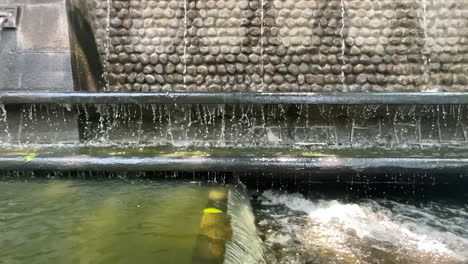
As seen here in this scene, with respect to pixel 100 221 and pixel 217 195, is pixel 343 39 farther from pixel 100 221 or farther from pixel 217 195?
pixel 100 221

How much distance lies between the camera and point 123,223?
2.31 metres

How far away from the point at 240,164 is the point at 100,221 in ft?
4.43

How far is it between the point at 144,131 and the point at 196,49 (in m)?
1.29

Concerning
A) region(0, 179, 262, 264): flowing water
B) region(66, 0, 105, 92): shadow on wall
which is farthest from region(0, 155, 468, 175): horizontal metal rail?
region(66, 0, 105, 92): shadow on wall

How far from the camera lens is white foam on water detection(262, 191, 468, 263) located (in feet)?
8.48

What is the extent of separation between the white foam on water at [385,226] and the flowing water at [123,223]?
0.49 metres

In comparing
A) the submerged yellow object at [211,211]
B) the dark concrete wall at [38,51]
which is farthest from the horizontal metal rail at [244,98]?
the submerged yellow object at [211,211]

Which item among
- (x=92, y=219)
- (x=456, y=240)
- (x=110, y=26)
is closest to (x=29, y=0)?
(x=110, y=26)

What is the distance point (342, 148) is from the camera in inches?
169

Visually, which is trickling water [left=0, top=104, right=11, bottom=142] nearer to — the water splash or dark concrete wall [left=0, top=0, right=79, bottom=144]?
dark concrete wall [left=0, top=0, right=79, bottom=144]

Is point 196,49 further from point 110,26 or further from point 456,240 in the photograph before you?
point 456,240

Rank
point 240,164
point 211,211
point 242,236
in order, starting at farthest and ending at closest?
point 240,164 < point 211,211 < point 242,236

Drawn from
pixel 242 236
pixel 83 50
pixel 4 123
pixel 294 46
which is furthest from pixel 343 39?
pixel 4 123

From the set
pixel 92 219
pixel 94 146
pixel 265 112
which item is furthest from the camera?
pixel 265 112
